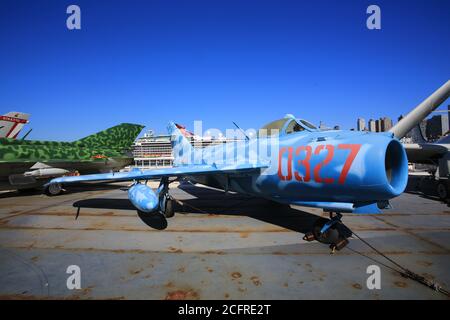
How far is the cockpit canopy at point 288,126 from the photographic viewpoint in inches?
249

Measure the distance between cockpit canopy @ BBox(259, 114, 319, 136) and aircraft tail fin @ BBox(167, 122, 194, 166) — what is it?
603 cm

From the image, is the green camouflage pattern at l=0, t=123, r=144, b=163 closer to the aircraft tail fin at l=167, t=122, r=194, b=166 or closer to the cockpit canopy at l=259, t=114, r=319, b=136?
the aircraft tail fin at l=167, t=122, r=194, b=166

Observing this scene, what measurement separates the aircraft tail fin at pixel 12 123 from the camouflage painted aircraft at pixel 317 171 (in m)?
16.6

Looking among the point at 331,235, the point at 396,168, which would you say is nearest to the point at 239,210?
the point at 331,235

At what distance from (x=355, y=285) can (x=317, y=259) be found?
3.29 ft

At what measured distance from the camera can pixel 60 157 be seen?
16.1 meters

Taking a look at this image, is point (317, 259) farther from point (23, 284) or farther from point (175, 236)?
point (23, 284)

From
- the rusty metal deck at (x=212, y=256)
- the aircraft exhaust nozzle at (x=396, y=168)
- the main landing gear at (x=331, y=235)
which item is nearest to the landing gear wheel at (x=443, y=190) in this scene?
the rusty metal deck at (x=212, y=256)

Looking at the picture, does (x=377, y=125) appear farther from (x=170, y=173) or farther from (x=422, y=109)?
(x=170, y=173)

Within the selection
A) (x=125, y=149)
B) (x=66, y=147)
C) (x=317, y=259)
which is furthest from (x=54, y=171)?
(x=317, y=259)

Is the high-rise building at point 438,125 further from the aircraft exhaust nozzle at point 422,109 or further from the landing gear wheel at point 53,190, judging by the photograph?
the landing gear wheel at point 53,190

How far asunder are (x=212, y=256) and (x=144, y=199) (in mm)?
2727

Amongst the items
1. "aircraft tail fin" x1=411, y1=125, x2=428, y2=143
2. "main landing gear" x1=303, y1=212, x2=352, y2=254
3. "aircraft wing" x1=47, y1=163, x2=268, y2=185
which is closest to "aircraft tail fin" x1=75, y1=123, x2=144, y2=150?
"aircraft wing" x1=47, y1=163, x2=268, y2=185

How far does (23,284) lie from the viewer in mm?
3848
